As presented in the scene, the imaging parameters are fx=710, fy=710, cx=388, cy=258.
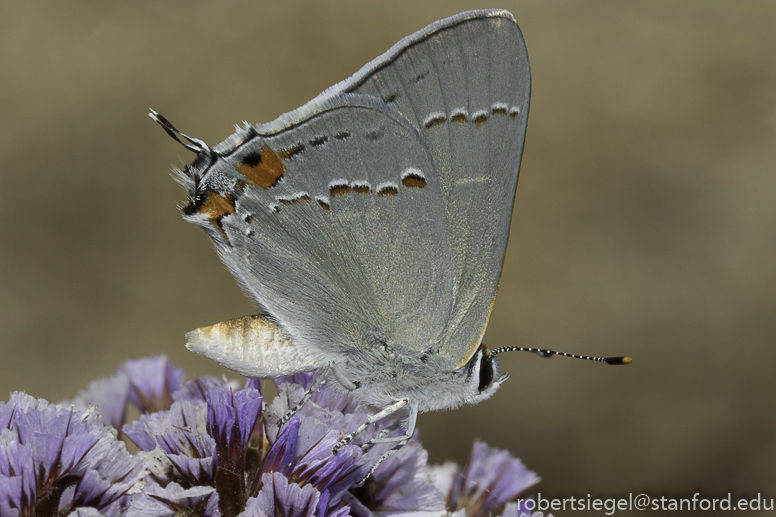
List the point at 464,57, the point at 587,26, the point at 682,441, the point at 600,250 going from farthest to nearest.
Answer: the point at 587,26
the point at 600,250
the point at 682,441
the point at 464,57

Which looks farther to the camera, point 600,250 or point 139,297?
point 600,250

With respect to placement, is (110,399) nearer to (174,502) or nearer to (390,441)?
(174,502)

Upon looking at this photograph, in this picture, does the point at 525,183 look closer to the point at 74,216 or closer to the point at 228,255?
the point at 74,216

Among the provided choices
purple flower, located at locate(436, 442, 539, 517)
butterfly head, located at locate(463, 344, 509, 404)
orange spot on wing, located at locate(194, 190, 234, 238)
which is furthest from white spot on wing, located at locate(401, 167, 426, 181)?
purple flower, located at locate(436, 442, 539, 517)

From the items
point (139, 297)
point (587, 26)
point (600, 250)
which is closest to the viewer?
point (139, 297)

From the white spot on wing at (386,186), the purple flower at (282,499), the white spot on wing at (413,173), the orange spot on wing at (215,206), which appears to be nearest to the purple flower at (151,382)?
the orange spot on wing at (215,206)

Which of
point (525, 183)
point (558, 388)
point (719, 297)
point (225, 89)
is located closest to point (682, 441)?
point (558, 388)

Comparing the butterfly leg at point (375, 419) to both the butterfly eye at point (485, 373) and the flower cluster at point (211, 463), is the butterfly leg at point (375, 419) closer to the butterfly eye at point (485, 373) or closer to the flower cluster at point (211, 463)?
the flower cluster at point (211, 463)

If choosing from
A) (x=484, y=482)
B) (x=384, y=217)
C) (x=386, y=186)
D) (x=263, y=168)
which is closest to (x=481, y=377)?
(x=484, y=482)
